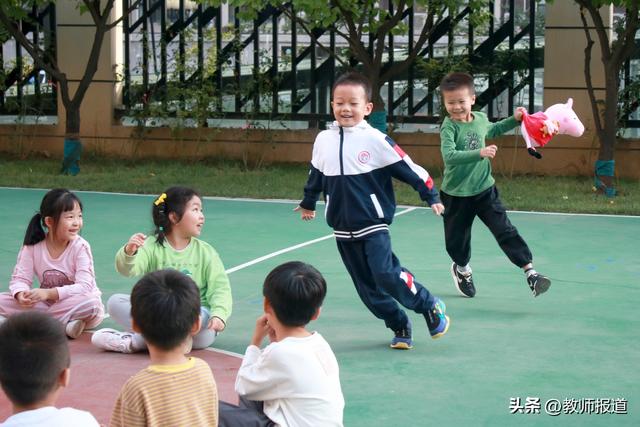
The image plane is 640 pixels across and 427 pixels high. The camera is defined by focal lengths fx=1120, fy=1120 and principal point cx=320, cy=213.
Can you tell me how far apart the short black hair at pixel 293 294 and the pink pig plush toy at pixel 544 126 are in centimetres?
351

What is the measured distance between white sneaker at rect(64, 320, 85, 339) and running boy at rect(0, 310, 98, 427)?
10.8ft

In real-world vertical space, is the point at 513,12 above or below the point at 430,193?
above

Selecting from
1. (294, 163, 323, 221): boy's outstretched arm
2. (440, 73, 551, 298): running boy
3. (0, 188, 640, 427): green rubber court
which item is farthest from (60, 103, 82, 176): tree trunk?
(294, 163, 323, 221): boy's outstretched arm

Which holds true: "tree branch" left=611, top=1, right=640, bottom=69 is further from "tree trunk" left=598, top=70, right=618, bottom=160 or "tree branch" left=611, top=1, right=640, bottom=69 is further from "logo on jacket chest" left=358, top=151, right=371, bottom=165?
"logo on jacket chest" left=358, top=151, right=371, bottom=165

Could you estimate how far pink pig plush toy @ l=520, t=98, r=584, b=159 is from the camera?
738cm

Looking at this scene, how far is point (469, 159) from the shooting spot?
7.04 m

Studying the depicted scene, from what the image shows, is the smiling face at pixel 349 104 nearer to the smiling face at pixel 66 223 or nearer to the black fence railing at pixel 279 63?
the smiling face at pixel 66 223

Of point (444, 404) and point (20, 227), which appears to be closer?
point (444, 404)

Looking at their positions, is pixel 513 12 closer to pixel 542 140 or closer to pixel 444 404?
pixel 542 140

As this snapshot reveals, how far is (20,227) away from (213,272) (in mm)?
5137

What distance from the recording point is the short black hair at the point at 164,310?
11.7 ft

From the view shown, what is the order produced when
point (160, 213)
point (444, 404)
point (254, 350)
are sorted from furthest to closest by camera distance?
1. point (160, 213)
2. point (444, 404)
3. point (254, 350)

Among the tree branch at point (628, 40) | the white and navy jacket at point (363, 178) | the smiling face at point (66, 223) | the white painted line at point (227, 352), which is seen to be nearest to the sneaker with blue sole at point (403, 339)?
the white and navy jacket at point (363, 178)

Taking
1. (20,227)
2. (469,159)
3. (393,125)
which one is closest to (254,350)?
(469,159)
